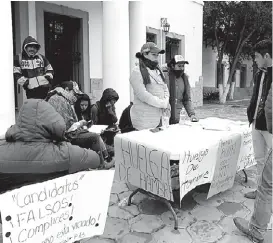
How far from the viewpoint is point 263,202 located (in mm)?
2572

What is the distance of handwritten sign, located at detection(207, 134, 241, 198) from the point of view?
341cm

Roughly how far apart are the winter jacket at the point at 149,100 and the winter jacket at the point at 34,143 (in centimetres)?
172

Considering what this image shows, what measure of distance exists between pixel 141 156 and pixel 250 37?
51.5ft

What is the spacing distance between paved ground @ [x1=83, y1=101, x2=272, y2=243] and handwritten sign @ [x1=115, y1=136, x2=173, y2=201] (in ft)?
0.92

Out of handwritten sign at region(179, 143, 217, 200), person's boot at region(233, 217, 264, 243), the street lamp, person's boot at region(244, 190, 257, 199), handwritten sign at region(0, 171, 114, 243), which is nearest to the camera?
handwritten sign at region(0, 171, 114, 243)

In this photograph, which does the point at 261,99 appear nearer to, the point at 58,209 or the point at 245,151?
the point at 245,151

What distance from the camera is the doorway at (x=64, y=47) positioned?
29.0 feet

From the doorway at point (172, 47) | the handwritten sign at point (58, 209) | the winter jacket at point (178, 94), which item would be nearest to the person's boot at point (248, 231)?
the handwritten sign at point (58, 209)

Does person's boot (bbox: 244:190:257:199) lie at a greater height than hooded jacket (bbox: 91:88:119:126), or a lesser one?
lesser

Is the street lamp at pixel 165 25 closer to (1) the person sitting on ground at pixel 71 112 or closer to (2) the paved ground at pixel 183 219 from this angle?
(1) the person sitting on ground at pixel 71 112

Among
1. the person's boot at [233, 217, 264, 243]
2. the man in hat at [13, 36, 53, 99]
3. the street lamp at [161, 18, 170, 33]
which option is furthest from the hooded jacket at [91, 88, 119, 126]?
the street lamp at [161, 18, 170, 33]

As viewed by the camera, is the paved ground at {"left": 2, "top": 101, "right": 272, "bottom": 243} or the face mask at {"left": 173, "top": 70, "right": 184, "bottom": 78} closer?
the paved ground at {"left": 2, "top": 101, "right": 272, "bottom": 243}

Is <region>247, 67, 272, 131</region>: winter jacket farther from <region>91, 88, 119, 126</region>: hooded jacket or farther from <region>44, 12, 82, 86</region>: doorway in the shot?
<region>44, 12, 82, 86</region>: doorway

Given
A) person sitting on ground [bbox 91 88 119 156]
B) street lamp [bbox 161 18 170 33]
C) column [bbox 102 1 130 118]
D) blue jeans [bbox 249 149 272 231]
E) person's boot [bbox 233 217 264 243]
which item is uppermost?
street lamp [bbox 161 18 170 33]
